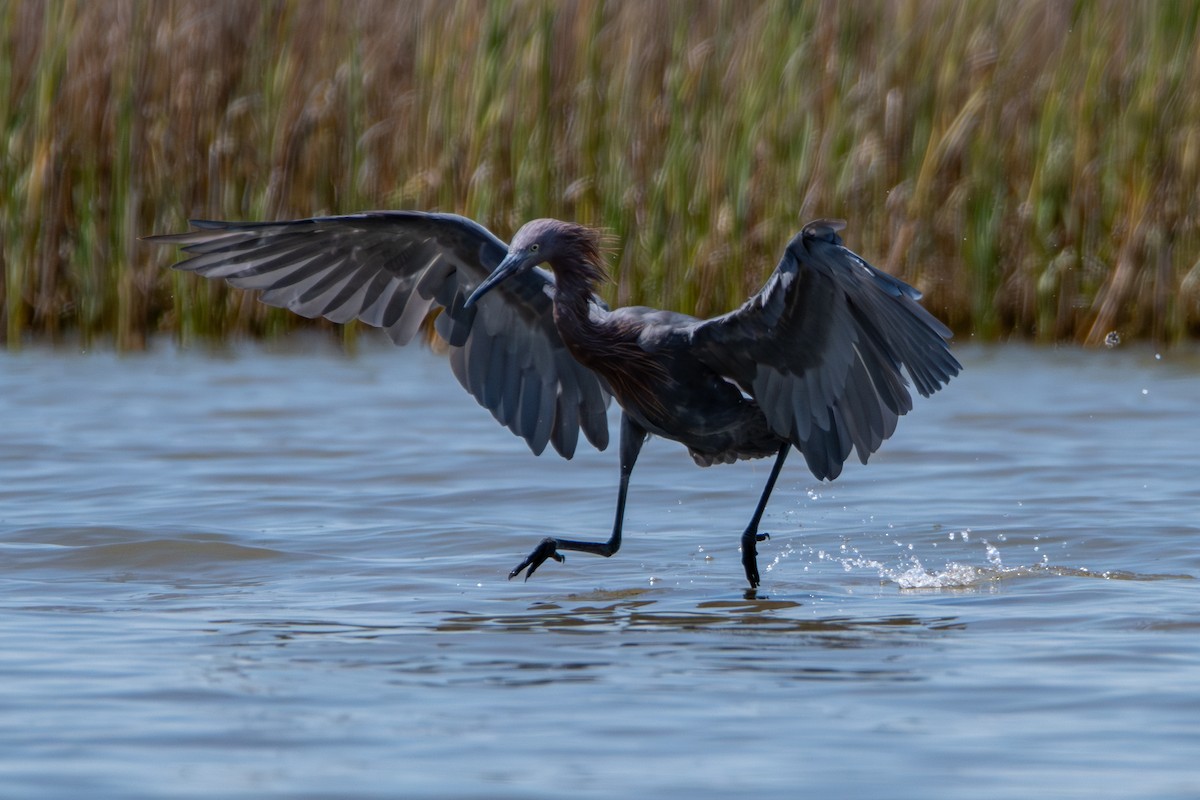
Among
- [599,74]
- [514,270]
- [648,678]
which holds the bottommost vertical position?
[648,678]

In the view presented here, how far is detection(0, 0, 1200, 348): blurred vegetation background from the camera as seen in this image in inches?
316

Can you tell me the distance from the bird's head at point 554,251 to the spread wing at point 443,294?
0.30 metres

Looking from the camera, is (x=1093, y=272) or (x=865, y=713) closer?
(x=865, y=713)

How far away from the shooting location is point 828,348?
15.3ft

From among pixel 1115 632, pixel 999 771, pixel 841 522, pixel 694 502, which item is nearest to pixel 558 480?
pixel 694 502

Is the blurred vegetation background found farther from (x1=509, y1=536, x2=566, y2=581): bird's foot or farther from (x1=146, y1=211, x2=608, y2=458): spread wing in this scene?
(x1=509, y1=536, x2=566, y2=581): bird's foot

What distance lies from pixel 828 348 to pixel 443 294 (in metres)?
1.28

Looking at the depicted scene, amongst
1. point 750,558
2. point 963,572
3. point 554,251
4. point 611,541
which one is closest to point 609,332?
point 554,251

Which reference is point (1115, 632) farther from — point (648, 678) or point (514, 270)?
point (514, 270)

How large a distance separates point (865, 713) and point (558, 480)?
3.51 metres

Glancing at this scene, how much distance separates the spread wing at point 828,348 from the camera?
430 centimetres

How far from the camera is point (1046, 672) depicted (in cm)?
374

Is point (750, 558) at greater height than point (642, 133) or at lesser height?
lesser

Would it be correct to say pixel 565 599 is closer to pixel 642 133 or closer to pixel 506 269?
pixel 506 269
